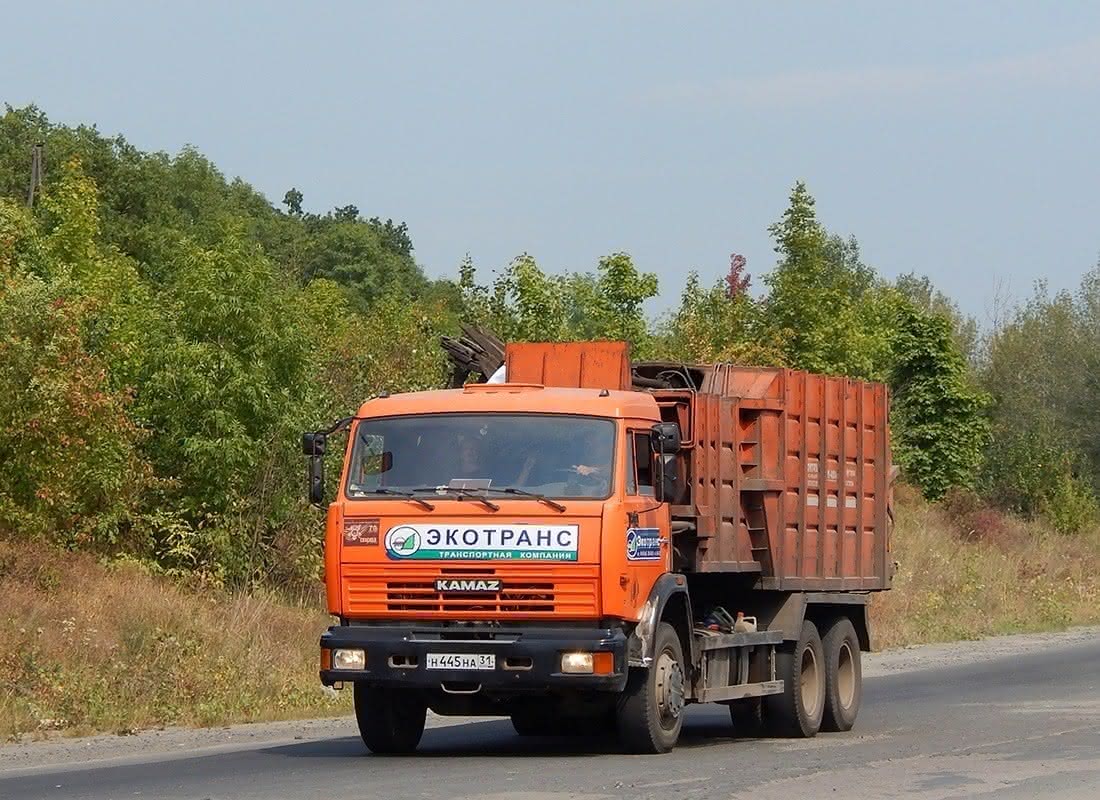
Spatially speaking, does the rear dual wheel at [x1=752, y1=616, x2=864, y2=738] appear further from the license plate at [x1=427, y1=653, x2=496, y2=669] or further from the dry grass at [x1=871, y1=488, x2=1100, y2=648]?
the dry grass at [x1=871, y1=488, x2=1100, y2=648]

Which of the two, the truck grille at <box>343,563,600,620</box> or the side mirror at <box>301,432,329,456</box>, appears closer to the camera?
the truck grille at <box>343,563,600,620</box>

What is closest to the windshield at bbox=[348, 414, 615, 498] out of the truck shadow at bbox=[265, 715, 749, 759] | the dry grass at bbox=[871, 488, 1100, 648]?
the truck shadow at bbox=[265, 715, 749, 759]

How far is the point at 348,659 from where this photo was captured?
13.8 m

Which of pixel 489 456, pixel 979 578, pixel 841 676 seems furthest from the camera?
pixel 979 578

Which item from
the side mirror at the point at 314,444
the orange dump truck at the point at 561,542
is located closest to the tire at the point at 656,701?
the orange dump truck at the point at 561,542

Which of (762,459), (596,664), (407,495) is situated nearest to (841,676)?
(762,459)

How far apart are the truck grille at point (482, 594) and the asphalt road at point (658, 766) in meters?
1.10

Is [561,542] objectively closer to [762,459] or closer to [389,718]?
[389,718]

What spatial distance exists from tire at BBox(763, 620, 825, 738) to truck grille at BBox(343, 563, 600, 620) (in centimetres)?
373

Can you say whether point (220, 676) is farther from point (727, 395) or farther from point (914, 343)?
point (914, 343)

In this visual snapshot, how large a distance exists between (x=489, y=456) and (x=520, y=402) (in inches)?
20.6

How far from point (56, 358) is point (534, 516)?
11.6 metres

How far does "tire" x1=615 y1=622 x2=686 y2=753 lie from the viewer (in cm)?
1401

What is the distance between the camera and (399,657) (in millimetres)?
13695
